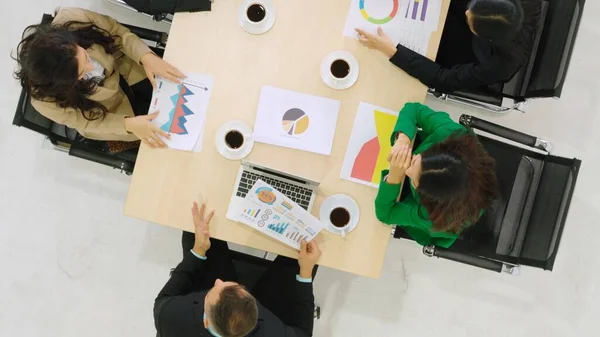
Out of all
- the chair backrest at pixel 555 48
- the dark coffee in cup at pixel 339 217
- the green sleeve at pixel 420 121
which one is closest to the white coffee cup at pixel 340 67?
the green sleeve at pixel 420 121

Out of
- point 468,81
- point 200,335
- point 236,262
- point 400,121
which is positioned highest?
point 468,81

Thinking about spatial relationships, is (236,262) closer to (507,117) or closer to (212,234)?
(212,234)

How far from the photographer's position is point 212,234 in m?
1.65

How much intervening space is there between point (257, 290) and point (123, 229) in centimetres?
86

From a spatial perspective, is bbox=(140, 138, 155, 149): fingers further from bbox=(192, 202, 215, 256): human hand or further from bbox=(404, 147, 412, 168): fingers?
bbox=(404, 147, 412, 168): fingers

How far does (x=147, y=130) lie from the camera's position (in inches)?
63.4

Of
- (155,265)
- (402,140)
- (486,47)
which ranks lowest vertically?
(155,265)

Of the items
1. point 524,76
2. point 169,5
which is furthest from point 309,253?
point 524,76

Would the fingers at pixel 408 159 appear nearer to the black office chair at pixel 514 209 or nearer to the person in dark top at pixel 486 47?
the person in dark top at pixel 486 47

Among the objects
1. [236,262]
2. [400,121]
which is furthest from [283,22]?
[236,262]

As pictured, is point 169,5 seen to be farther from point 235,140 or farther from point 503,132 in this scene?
point 503,132

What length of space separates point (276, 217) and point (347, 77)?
51cm

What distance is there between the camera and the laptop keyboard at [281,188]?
1604 mm

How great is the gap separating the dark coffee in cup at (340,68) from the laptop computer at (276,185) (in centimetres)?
37
